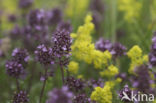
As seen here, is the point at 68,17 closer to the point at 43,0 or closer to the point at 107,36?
the point at 43,0

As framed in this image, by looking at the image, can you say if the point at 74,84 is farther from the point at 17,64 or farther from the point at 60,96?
the point at 60,96

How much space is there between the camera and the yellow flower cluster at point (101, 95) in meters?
1.61

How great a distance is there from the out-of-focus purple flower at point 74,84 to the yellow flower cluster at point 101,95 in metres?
0.17

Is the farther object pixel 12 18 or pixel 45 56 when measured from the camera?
pixel 12 18

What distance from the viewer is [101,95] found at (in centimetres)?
163

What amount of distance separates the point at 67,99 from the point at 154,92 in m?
0.71

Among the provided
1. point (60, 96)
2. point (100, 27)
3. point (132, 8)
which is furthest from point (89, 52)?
point (100, 27)

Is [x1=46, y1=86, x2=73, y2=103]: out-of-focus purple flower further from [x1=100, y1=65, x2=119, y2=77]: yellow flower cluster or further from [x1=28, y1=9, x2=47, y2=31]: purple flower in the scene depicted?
[x1=28, y1=9, x2=47, y2=31]: purple flower

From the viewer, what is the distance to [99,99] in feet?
5.38

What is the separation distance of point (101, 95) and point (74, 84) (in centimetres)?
22

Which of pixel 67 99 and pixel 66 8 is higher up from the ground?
pixel 66 8

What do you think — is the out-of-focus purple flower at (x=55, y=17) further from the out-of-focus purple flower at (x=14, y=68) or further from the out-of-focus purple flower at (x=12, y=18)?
the out-of-focus purple flower at (x=14, y=68)

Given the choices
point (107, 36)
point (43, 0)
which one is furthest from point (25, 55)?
point (43, 0)

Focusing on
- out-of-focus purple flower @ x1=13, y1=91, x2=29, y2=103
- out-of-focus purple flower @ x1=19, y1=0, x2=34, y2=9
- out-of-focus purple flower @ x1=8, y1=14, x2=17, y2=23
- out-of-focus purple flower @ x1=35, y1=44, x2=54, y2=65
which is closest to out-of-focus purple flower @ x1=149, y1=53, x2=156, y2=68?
out-of-focus purple flower @ x1=35, y1=44, x2=54, y2=65
